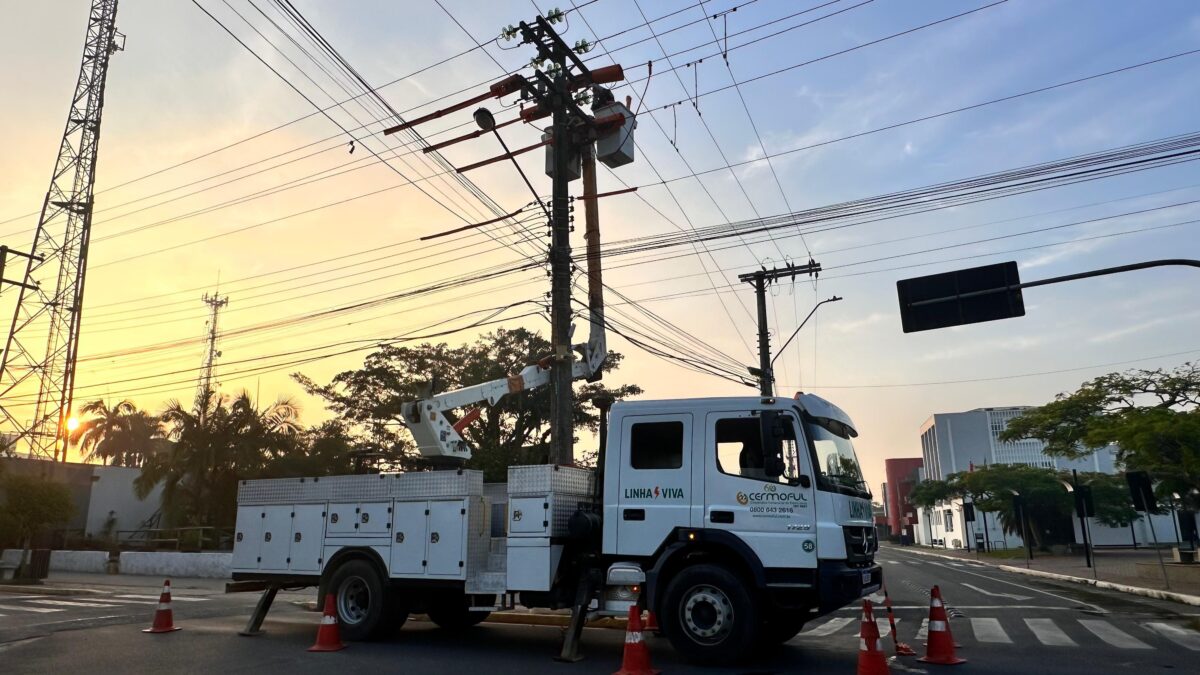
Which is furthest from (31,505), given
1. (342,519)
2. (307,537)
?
(342,519)

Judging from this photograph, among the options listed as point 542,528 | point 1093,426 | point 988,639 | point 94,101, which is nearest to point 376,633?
point 542,528

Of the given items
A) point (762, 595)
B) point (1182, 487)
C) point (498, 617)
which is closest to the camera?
point (762, 595)

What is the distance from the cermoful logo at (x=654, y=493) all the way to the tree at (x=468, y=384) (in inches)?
1123

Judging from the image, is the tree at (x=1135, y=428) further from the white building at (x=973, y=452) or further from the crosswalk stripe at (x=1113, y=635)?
the white building at (x=973, y=452)

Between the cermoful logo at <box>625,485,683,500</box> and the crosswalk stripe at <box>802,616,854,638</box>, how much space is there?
4.16 m

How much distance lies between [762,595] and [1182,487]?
27363mm

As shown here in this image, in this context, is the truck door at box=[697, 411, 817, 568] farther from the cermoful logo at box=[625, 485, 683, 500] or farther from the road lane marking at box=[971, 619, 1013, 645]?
the road lane marking at box=[971, 619, 1013, 645]

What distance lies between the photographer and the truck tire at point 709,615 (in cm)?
857

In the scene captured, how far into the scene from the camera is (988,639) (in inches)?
436

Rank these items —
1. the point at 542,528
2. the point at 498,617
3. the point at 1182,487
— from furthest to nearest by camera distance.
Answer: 1. the point at 1182,487
2. the point at 498,617
3. the point at 542,528

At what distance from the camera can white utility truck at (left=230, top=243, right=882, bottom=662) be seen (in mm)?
8742

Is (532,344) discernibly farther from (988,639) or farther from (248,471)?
(988,639)

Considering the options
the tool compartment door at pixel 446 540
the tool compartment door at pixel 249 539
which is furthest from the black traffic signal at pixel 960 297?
the tool compartment door at pixel 249 539

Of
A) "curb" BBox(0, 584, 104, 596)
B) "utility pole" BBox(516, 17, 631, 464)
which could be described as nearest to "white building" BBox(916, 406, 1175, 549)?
"utility pole" BBox(516, 17, 631, 464)
